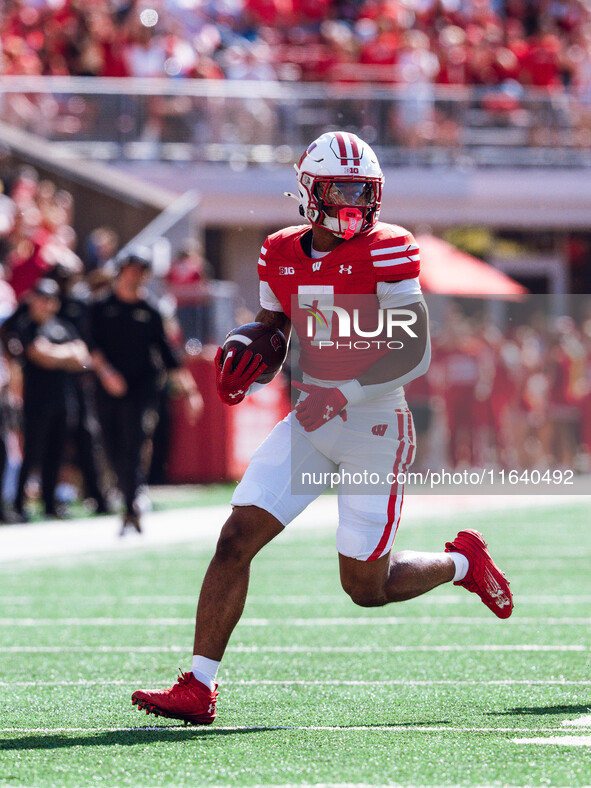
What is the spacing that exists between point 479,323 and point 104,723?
509 inches

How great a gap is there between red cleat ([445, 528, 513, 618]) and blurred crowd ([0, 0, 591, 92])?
12027mm

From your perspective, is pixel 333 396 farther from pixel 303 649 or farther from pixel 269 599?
pixel 269 599

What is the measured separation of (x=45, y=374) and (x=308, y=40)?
8.99m

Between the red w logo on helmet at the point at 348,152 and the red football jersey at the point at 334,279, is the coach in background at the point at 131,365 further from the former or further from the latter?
the red w logo on helmet at the point at 348,152

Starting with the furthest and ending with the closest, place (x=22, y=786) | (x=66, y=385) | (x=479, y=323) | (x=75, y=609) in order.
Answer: (x=479, y=323) → (x=66, y=385) → (x=75, y=609) → (x=22, y=786)

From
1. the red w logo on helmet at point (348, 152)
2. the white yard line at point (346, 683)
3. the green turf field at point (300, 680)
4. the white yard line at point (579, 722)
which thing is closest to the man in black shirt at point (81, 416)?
the green turf field at point (300, 680)

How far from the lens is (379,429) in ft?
14.9

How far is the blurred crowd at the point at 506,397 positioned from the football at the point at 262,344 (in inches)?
434

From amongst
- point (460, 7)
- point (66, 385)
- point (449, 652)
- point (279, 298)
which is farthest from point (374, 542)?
point (460, 7)

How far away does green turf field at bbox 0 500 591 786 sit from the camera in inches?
144

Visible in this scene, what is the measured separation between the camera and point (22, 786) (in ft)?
11.3

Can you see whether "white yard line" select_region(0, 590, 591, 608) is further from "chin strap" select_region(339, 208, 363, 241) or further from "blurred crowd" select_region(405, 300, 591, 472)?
"blurred crowd" select_region(405, 300, 591, 472)

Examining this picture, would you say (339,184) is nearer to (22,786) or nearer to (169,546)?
(22,786)

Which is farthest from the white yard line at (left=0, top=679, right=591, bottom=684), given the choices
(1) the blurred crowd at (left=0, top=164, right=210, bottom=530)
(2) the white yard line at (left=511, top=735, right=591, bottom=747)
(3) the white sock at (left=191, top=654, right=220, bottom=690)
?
(1) the blurred crowd at (left=0, top=164, right=210, bottom=530)
